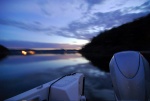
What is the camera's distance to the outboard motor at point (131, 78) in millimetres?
3584

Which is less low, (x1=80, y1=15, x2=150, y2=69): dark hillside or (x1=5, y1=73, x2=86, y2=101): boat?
(x1=80, y1=15, x2=150, y2=69): dark hillside

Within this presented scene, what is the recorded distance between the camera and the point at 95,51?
52.4m

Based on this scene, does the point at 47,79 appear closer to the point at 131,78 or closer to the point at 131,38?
the point at 131,78

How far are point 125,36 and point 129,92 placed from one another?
38.8 m

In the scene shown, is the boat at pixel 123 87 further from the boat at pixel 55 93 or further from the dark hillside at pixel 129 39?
the dark hillside at pixel 129 39

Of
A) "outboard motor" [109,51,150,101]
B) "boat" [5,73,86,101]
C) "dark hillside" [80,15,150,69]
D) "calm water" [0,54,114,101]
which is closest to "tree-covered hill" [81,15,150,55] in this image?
"dark hillside" [80,15,150,69]

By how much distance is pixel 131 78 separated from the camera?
366 cm

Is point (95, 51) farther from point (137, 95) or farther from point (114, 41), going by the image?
point (137, 95)

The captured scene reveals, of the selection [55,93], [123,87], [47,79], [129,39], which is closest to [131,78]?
[123,87]

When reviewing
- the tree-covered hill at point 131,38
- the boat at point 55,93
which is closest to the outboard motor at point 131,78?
the boat at point 55,93

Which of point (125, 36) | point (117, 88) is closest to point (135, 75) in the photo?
point (117, 88)

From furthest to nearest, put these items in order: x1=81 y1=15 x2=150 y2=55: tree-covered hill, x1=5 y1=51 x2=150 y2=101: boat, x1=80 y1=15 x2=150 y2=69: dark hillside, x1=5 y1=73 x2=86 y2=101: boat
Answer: x1=81 y1=15 x2=150 y2=55: tree-covered hill, x1=80 y1=15 x2=150 y2=69: dark hillside, x1=5 y1=51 x2=150 y2=101: boat, x1=5 y1=73 x2=86 y2=101: boat

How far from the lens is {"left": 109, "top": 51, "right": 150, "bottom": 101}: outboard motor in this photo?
141 inches

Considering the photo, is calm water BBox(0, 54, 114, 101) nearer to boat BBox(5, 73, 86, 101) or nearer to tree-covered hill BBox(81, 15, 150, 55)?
boat BBox(5, 73, 86, 101)
